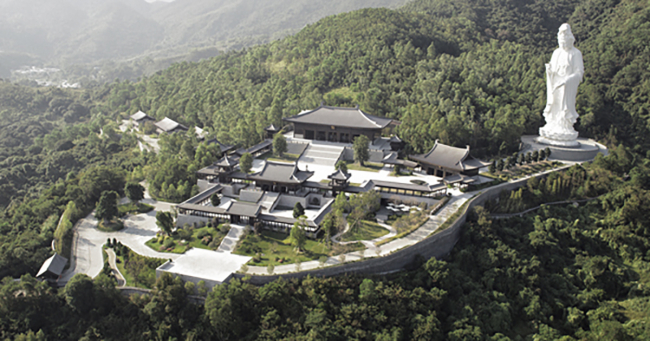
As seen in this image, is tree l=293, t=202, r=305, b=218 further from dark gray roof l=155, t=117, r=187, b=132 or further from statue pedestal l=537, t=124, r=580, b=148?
dark gray roof l=155, t=117, r=187, b=132

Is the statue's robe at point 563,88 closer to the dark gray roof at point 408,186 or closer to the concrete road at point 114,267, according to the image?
the dark gray roof at point 408,186

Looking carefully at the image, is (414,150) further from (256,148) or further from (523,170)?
(256,148)

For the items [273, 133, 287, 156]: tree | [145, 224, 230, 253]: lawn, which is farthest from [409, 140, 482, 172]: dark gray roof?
[145, 224, 230, 253]: lawn

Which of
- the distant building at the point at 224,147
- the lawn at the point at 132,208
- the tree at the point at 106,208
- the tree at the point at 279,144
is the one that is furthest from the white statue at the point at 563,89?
the tree at the point at 106,208

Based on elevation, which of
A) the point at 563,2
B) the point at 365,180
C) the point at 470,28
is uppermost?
the point at 563,2

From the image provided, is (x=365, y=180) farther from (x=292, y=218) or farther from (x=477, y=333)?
(x=477, y=333)

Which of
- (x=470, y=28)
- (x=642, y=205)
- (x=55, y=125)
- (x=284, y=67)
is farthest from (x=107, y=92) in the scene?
(x=642, y=205)
